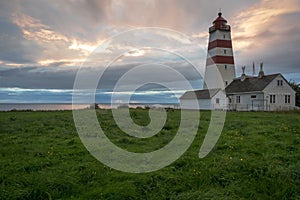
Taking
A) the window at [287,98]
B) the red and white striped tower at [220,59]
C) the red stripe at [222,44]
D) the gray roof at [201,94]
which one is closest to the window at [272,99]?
the window at [287,98]

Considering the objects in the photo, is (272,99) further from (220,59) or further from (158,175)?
(158,175)

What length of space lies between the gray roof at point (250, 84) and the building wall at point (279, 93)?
0.63 m

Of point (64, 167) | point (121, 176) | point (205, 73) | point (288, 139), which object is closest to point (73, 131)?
point (64, 167)

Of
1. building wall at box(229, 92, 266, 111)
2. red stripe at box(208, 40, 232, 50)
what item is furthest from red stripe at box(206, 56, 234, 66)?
building wall at box(229, 92, 266, 111)

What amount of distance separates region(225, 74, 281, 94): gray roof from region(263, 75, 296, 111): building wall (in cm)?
63

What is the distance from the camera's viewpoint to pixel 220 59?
144ft

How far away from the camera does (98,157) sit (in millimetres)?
8070

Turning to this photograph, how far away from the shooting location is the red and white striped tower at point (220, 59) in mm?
43938

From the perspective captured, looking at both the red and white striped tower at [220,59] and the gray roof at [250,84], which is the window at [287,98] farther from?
the red and white striped tower at [220,59]

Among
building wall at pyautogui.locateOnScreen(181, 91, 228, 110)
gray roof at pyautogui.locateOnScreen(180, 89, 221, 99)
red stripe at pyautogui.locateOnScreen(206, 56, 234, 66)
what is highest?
red stripe at pyautogui.locateOnScreen(206, 56, 234, 66)

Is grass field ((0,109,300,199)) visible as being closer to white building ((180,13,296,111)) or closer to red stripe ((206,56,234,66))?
white building ((180,13,296,111))

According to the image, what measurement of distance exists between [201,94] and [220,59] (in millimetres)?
6461

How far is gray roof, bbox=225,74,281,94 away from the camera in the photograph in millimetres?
38072

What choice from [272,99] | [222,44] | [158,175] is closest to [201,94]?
[222,44]
